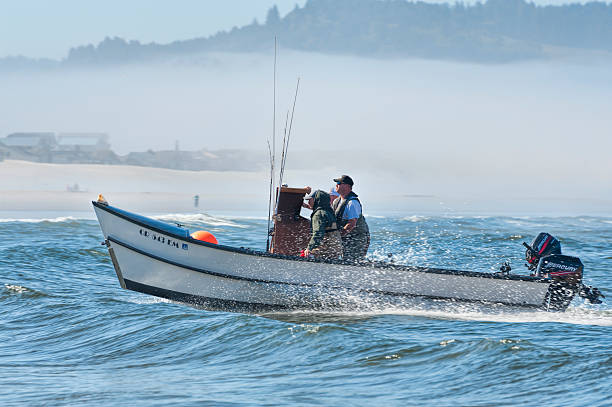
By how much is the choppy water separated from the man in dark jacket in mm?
900

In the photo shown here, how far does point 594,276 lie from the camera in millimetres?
17203

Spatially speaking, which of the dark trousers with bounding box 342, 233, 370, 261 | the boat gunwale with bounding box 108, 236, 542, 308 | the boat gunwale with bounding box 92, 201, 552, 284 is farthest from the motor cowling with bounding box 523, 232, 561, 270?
the dark trousers with bounding box 342, 233, 370, 261

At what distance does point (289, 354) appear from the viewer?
928cm

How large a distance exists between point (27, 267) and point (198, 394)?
35.1 feet

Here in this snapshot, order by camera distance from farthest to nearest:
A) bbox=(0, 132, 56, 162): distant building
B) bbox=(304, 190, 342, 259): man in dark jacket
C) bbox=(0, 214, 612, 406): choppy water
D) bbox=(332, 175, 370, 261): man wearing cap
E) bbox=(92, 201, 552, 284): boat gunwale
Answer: bbox=(0, 132, 56, 162): distant building → bbox=(332, 175, 370, 261): man wearing cap → bbox=(304, 190, 342, 259): man in dark jacket → bbox=(92, 201, 552, 284): boat gunwale → bbox=(0, 214, 612, 406): choppy water

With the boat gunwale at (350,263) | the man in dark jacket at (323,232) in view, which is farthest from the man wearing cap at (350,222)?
the boat gunwale at (350,263)

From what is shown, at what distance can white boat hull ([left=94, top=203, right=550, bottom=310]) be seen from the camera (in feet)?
35.8

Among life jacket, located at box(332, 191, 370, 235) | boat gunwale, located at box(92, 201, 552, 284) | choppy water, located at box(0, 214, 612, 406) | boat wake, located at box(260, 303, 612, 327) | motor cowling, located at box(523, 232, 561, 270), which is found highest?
life jacket, located at box(332, 191, 370, 235)

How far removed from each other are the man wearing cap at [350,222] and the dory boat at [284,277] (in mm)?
558

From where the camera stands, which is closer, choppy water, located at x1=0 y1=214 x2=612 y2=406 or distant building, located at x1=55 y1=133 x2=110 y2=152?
choppy water, located at x1=0 y1=214 x2=612 y2=406

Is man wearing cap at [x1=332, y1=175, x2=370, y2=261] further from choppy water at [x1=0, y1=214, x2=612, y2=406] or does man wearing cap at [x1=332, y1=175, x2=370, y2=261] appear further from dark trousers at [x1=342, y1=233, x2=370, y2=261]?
choppy water at [x1=0, y1=214, x2=612, y2=406]

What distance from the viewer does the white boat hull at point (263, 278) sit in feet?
35.8

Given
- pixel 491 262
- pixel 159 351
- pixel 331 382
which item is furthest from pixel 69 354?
pixel 491 262

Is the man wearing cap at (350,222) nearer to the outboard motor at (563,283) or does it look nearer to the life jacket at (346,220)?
the life jacket at (346,220)
